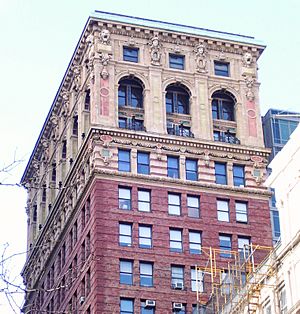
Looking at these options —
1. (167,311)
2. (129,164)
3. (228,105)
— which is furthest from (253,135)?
(167,311)

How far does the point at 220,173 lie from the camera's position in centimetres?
8525

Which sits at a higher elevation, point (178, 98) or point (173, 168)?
point (178, 98)

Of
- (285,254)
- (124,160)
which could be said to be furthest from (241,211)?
(285,254)

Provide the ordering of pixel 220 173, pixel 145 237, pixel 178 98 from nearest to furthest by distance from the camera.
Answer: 1. pixel 145 237
2. pixel 220 173
3. pixel 178 98

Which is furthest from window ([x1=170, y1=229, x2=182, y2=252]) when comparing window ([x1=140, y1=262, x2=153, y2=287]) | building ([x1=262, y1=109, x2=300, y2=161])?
building ([x1=262, y1=109, x2=300, y2=161])

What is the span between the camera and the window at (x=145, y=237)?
7912cm

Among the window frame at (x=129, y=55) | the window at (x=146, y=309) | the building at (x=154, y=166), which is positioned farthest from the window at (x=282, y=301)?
the window frame at (x=129, y=55)

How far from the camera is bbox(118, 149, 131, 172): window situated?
8213cm

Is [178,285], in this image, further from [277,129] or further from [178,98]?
[277,129]

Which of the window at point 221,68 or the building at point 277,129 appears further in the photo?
the building at point 277,129

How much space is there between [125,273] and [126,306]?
2.69m

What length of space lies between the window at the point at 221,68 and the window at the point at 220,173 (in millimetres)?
9360

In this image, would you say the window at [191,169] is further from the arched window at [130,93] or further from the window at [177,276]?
the window at [177,276]

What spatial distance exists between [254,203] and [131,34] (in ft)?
59.3
